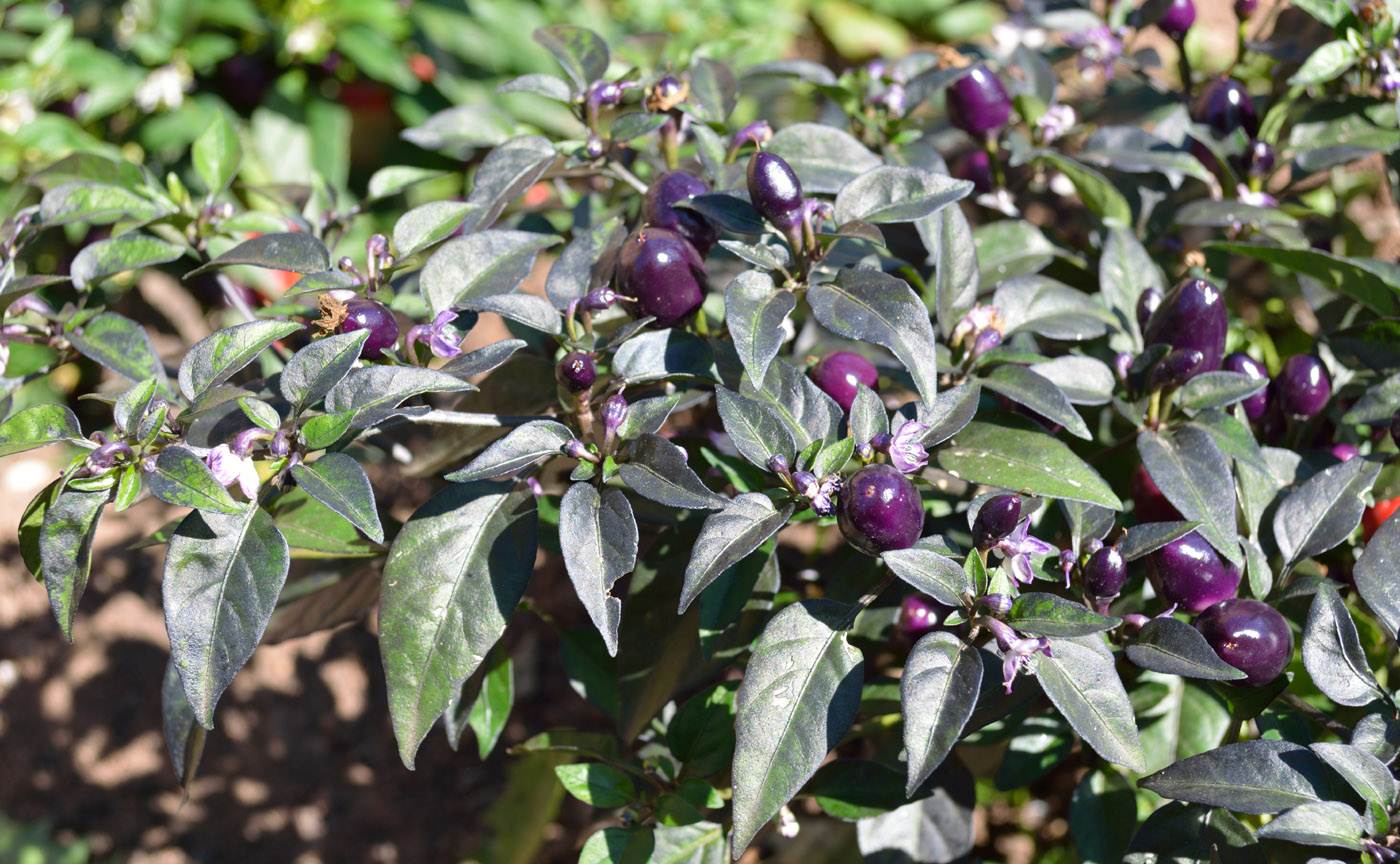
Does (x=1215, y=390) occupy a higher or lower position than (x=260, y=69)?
higher

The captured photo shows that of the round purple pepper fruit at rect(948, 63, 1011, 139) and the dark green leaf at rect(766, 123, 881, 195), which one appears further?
the round purple pepper fruit at rect(948, 63, 1011, 139)

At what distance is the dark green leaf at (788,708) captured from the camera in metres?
0.80

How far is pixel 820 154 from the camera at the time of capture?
110 centimetres

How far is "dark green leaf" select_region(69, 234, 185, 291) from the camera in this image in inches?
43.8

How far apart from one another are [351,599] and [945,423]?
0.76 metres

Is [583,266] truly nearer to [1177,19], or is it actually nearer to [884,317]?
[884,317]

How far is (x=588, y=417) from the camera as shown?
95cm

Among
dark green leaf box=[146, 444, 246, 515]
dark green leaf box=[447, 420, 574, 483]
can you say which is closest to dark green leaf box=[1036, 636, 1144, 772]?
dark green leaf box=[447, 420, 574, 483]

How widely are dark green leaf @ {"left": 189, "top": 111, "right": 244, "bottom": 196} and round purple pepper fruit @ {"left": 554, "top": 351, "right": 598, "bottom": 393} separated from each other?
0.65 meters

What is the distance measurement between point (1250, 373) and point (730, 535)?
650mm

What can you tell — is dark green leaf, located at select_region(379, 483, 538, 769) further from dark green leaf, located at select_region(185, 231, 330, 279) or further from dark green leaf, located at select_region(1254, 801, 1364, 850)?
dark green leaf, located at select_region(1254, 801, 1364, 850)

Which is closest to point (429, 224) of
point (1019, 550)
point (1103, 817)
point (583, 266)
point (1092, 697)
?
point (583, 266)

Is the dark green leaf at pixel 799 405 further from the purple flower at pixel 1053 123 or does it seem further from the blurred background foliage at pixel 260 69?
the blurred background foliage at pixel 260 69

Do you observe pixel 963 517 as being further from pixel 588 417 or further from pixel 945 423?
pixel 588 417
